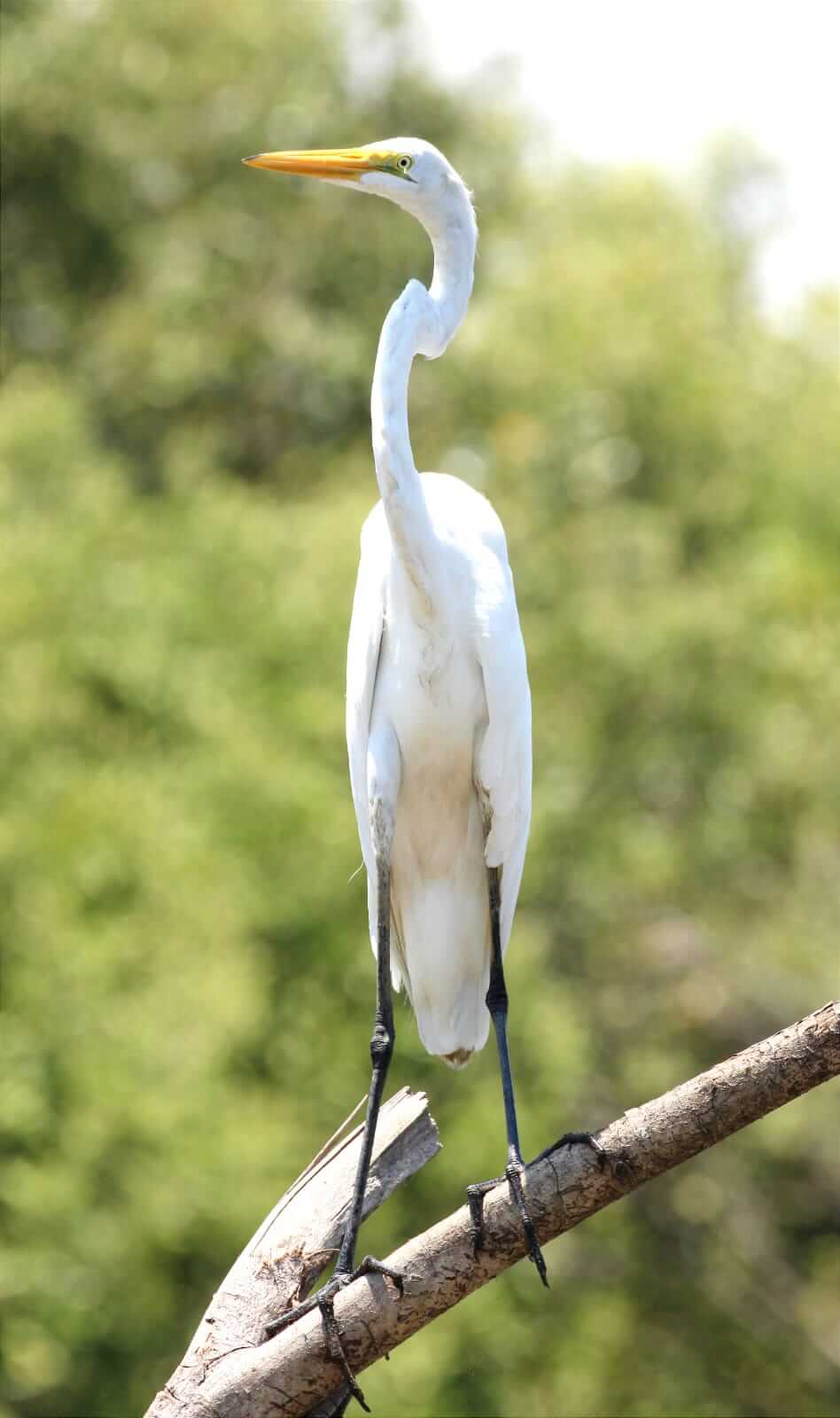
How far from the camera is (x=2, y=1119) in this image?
792cm

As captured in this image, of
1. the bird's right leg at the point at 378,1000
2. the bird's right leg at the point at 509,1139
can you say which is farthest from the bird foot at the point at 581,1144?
the bird's right leg at the point at 378,1000

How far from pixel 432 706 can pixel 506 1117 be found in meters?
0.82

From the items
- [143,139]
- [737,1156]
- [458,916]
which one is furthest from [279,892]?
[143,139]

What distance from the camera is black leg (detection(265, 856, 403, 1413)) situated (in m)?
2.96

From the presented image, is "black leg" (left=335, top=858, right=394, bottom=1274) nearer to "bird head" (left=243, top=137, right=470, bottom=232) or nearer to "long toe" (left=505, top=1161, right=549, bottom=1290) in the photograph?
"long toe" (left=505, top=1161, right=549, bottom=1290)

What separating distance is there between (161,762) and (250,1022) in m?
2.28

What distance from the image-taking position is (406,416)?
11.0 ft

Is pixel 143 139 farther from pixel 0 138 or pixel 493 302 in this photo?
pixel 493 302

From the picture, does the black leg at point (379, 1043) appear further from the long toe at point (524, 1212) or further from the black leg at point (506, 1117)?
the long toe at point (524, 1212)

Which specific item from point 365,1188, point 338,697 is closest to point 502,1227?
point 365,1188

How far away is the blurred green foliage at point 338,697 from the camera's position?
874cm

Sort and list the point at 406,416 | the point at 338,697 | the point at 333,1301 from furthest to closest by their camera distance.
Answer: the point at 338,697
the point at 406,416
the point at 333,1301

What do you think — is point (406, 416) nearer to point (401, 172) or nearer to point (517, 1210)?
point (401, 172)

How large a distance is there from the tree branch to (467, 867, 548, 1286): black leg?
0.02 meters
